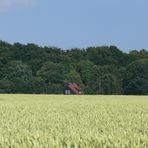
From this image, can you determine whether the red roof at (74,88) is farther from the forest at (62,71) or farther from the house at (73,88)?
the forest at (62,71)

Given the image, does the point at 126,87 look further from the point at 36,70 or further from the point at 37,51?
the point at 37,51

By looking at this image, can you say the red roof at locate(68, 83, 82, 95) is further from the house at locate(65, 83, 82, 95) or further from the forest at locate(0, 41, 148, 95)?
the forest at locate(0, 41, 148, 95)

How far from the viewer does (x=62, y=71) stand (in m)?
88.2

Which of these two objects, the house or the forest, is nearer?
the forest

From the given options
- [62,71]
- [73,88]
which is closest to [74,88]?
[73,88]

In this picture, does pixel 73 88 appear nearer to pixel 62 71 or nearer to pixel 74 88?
pixel 74 88

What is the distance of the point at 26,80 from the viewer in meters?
78.1

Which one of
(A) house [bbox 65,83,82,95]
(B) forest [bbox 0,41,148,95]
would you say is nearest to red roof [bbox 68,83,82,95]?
(A) house [bbox 65,83,82,95]

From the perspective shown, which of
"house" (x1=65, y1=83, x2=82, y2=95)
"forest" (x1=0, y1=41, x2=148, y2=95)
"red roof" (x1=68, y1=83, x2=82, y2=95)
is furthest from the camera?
"red roof" (x1=68, y1=83, x2=82, y2=95)

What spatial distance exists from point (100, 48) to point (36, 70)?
2709 centimetres

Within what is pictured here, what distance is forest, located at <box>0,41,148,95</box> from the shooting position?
77125mm

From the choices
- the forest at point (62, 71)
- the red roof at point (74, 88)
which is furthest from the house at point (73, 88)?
the forest at point (62, 71)

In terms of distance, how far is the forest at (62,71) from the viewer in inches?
3036

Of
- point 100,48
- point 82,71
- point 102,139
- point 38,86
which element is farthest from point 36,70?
point 102,139
